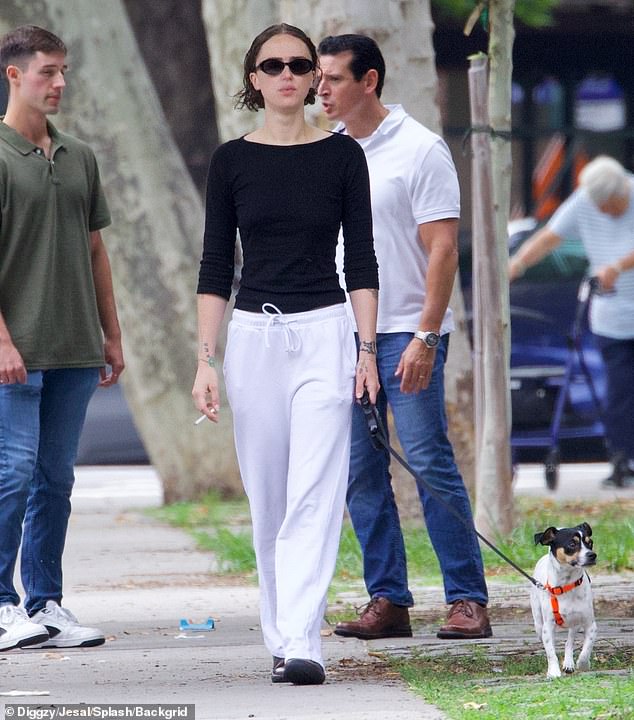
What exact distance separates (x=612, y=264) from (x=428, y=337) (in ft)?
18.6

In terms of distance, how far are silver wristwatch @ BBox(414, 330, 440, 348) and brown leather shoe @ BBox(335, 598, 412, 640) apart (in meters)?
0.91

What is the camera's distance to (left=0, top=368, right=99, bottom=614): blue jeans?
602cm

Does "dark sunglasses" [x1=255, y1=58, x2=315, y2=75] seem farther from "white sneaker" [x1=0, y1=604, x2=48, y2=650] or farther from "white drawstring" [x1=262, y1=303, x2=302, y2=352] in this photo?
"white sneaker" [x1=0, y1=604, x2=48, y2=650]

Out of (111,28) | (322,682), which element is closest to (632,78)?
(111,28)

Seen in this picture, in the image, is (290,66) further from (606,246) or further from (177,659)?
(606,246)

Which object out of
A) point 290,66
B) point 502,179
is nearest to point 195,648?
point 290,66

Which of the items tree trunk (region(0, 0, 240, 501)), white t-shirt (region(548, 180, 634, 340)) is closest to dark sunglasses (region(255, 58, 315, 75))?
tree trunk (region(0, 0, 240, 501))

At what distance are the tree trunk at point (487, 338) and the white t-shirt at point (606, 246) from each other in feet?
10.7

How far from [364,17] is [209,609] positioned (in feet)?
10.2

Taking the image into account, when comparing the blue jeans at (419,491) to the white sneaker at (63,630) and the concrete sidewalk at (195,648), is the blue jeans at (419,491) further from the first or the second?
the white sneaker at (63,630)

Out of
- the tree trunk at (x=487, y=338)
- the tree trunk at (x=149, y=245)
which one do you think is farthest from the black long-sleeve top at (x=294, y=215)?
the tree trunk at (x=149, y=245)

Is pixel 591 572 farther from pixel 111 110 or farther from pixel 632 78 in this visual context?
pixel 632 78

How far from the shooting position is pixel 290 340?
17.0 ft

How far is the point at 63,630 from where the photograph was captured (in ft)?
20.2
